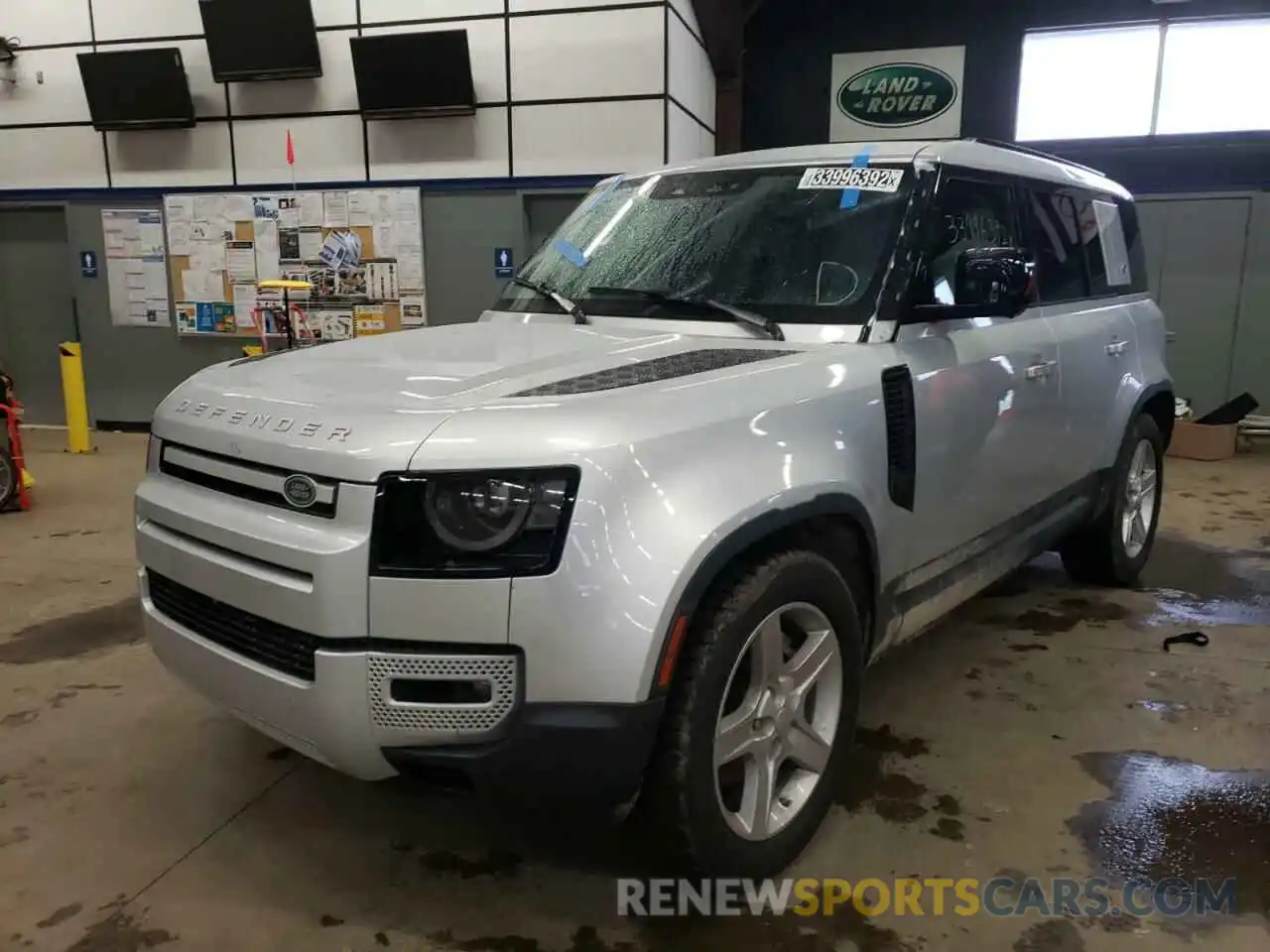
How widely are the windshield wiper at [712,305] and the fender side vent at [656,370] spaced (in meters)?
0.18

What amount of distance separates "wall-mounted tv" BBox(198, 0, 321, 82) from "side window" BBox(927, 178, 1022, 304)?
7772 millimetres

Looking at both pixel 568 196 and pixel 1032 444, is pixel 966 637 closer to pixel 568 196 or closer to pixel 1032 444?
pixel 1032 444

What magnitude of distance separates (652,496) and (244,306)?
8.87 metres

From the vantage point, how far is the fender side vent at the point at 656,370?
199 centimetres

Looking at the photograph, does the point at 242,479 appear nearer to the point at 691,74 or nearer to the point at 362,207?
the point at 362,207

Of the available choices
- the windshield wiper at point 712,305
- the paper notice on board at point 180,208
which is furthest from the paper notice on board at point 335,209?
the windshield wiper at point 712,305

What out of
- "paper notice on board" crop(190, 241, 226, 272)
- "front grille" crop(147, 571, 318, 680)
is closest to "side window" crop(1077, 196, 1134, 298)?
"front grille" crop(147, 571, 318, 680)

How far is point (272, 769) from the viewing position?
2773mm

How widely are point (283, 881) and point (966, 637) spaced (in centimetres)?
265

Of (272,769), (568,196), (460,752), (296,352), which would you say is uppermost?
(568,196)

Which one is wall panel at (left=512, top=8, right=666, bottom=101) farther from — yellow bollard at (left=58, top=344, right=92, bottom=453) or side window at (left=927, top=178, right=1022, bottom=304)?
side window at (left=927, top=178, right=1022, bottom=304)

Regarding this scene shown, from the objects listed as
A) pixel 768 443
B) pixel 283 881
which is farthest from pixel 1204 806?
pixel 283 881

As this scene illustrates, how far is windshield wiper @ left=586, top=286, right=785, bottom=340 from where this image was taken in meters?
2.56

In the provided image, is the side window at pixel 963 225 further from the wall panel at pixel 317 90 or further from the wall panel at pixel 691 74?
the wall panel at pixel 317 90
